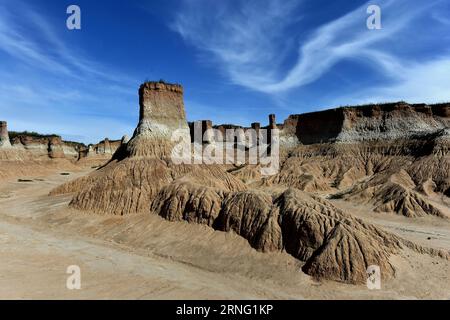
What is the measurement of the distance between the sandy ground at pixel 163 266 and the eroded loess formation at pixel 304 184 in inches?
21.4

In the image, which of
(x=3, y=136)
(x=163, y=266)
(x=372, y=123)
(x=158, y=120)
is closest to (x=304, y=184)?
(x=372, y=123)

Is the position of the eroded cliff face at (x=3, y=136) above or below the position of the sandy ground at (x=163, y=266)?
above

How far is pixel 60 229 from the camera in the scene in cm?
1803

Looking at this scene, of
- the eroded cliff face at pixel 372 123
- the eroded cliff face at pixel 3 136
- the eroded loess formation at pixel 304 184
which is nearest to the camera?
the eroded loess formation at pixel 304 184

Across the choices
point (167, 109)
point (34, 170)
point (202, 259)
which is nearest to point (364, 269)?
point (202, 259)

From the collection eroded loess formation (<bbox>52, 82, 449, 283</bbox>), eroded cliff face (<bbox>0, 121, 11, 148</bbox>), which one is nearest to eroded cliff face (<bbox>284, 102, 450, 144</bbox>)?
eroded loess formation (<bbox>52, 82, 449, 283</bbox>)

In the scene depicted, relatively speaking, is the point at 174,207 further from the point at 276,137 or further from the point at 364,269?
the point at 276,137

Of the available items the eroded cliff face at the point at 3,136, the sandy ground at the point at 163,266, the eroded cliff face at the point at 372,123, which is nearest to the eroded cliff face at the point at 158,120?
the sandy ground at the point at 163,266

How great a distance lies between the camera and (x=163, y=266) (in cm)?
1240

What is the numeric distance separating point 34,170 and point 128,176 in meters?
34.9

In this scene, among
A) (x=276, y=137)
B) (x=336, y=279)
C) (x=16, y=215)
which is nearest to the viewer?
(x=336, y=279)

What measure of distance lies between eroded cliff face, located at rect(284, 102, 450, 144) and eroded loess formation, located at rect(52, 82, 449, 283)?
4.6 inches

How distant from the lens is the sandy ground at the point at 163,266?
10000mm

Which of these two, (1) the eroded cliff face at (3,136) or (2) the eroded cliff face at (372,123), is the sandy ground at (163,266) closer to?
(2) the eroded cliff face at (372,123)
